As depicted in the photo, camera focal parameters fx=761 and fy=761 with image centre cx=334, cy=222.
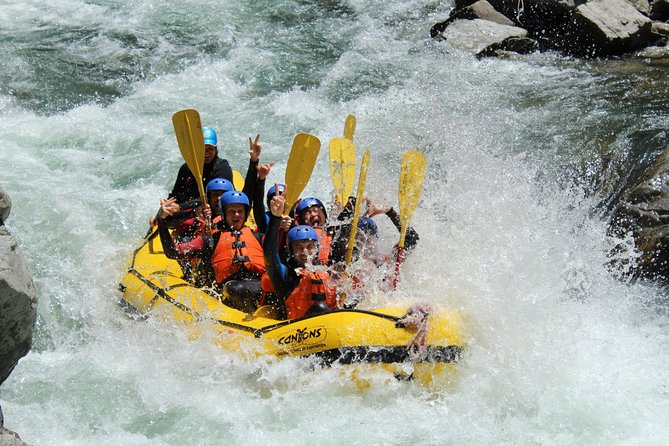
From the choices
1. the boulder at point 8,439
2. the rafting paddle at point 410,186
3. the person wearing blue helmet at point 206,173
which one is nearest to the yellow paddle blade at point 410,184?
the rafting paddle at point 410,186

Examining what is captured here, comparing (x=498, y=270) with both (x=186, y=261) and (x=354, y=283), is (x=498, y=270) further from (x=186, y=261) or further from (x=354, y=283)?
(x=186, y=261)

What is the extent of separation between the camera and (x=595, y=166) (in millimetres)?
6516

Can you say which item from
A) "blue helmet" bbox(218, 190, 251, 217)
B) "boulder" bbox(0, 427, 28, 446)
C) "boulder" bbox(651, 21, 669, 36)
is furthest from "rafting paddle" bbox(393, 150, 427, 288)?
"boulder" bbox(651, 21, 669, 36)

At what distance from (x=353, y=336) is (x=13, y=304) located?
6.08 ft

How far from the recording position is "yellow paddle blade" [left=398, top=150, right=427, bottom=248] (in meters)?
5.04

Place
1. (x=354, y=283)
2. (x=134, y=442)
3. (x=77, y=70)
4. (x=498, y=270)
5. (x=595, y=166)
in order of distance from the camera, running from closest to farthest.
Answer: (x=134, y=442)
(x=354, y=283)
(x=498, y=270)
(x=595, y=166)
(x=77, y=70)

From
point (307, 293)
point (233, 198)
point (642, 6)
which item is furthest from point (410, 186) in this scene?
point (642, 6)

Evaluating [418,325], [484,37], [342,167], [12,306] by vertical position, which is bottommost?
[484,37]

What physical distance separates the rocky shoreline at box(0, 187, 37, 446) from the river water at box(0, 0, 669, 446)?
87 cm

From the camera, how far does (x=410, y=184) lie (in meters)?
5.09

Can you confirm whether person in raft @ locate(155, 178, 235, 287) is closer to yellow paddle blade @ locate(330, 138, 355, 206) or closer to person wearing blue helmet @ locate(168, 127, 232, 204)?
Answer: person wearing blue helmet @ locate(168, 127, 232, 204)

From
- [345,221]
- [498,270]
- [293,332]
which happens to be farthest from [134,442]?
[498,270]

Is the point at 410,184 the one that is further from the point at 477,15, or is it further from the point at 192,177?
the point at 477,15

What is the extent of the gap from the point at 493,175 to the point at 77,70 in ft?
18.0
